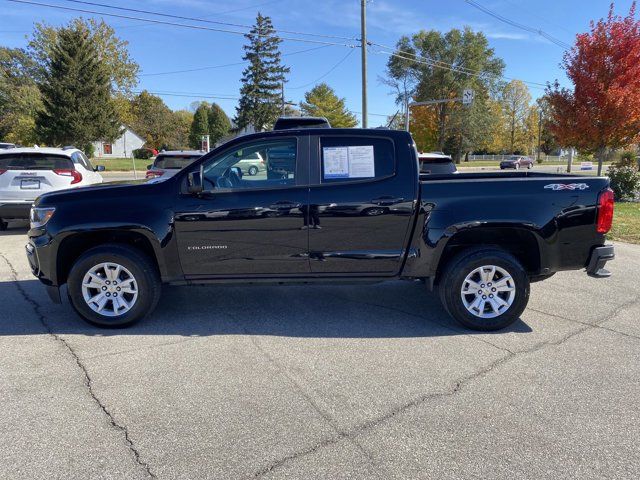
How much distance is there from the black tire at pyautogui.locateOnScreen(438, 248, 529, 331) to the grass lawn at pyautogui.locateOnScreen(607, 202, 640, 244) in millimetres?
6097

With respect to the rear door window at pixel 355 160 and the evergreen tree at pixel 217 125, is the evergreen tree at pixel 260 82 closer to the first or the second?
the evergreen tree at pixel 217 125

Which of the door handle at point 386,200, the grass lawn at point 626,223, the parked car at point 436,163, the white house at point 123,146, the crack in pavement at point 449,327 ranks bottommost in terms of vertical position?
the crack in pavement at point 449,327

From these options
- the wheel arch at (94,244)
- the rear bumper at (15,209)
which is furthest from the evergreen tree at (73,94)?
the wheel arch at (94,244)

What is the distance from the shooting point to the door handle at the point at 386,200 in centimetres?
412

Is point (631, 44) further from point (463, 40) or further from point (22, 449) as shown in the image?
point (463, 40)

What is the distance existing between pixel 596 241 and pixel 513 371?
1.67 metres

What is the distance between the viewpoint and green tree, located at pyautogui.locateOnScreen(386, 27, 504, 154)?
167ft

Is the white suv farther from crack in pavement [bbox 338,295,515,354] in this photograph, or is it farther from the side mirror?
crack in pavement [bbox 338,295,515,354]

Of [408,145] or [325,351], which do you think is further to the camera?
[408,145]

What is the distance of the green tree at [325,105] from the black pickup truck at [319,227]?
58508 millimetres

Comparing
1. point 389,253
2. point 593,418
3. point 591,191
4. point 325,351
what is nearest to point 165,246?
point 325,351

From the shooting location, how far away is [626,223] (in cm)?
1037

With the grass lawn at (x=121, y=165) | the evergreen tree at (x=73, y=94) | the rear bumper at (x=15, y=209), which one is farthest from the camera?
the grass lawn at (x=121, y=165)

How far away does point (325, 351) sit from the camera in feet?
12.5
